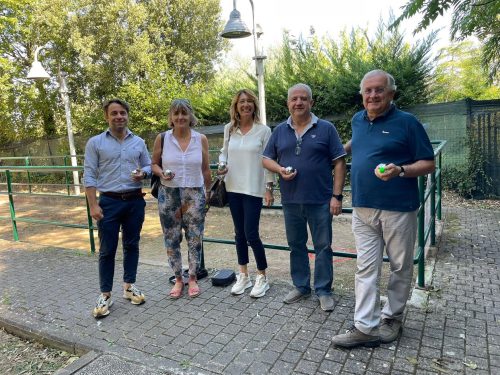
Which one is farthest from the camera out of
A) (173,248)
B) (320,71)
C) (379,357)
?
(320,71)

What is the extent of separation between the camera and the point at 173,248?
11.8 ft

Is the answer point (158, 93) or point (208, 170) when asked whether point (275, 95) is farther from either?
point (208, 170)

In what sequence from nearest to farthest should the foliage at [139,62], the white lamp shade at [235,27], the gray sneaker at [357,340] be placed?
the gray sneaker at [357,340], the white lamp shade at [235,27], the foliage at [139,62]

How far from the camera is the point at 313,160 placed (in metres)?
3.02

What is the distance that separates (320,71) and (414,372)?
27.4 ft

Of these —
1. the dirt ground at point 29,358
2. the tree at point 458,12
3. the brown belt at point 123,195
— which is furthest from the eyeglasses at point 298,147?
the dirt ground at point 29,358

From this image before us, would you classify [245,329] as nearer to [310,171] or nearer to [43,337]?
[310,171]

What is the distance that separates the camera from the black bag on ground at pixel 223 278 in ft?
12.5

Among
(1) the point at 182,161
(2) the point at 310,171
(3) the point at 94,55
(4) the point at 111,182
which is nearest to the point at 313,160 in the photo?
(2) the point at 310,171

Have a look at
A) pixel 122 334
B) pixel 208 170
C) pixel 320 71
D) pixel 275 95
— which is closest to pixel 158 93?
pixel 275 95

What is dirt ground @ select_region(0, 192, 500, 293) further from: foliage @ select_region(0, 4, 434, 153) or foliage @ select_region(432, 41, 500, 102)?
foliage @ select_region(432, 41, 500, 102)

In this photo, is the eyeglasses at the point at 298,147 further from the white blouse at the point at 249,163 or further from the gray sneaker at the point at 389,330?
the gray sneaker at the point at 389,330

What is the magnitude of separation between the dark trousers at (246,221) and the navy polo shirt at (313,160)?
365 millimetres

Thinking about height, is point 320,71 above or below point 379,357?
above
